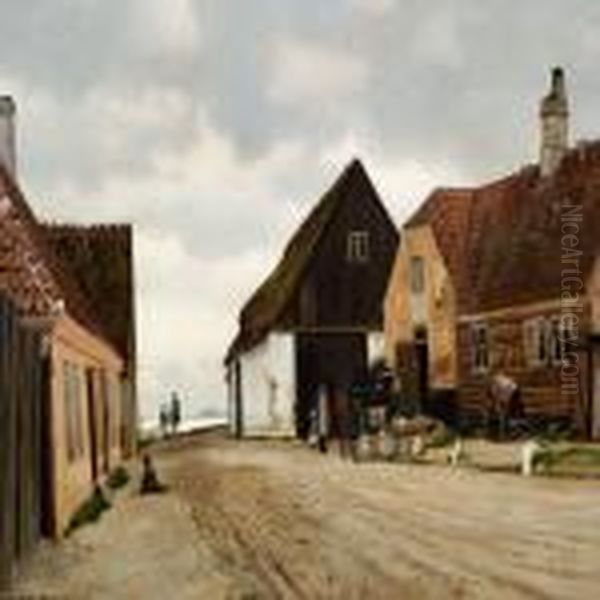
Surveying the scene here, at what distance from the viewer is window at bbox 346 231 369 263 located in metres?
71.5

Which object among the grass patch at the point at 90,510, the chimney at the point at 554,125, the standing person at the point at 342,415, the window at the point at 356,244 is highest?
the chimney at the point at 554,125

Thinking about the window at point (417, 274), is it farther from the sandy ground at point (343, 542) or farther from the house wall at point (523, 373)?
the sandy ground at point (343, 542)

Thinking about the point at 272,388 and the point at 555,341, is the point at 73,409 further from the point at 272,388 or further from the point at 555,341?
the point at 272,388

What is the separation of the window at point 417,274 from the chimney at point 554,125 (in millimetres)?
7119

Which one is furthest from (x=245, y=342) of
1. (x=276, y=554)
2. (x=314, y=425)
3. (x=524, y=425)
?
(x=276, y=554)

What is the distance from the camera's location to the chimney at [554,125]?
55.0 meters

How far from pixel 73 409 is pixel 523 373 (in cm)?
2508

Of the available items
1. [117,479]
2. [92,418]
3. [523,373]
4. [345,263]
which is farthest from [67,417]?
[345,263]

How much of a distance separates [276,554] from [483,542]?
6.98 feet

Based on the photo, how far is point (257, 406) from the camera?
75.5m

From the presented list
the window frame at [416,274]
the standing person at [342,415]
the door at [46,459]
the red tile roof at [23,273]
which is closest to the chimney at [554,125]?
the window frame at [416,274]

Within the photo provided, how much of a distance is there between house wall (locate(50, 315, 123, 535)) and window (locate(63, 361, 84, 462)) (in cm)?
4

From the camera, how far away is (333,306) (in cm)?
7188

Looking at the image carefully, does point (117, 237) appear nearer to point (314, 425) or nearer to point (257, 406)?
point (314, 425)
